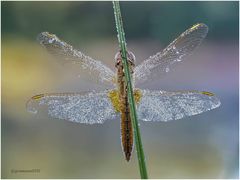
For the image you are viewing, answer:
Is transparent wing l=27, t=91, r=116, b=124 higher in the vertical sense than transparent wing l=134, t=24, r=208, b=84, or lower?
lower

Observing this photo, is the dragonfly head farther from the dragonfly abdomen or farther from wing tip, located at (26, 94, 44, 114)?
wing tip, located at (26, 94, 44, 114)

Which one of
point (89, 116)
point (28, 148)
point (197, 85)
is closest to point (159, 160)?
point (197, 85)

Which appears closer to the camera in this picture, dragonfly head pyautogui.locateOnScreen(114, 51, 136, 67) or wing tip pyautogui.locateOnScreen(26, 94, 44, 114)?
dragonfly head pyautogui.locateOnScreen(114, 51, 136, 67)

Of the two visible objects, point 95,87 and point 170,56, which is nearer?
point 170,56

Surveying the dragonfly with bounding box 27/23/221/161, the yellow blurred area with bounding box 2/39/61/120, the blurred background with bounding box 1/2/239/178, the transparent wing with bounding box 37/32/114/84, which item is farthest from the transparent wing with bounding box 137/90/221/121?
the yellow blurred area with bounding box 2/39/61/120

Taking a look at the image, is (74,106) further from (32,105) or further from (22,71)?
(22,71)

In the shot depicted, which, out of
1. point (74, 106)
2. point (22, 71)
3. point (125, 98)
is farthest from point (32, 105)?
point (22, 71)
